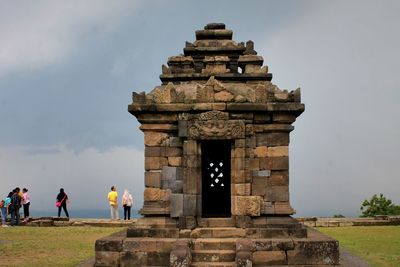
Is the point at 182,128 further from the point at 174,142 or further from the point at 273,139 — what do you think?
the point at 273,139

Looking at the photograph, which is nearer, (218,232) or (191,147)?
(218,232)

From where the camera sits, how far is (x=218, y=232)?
11.1m

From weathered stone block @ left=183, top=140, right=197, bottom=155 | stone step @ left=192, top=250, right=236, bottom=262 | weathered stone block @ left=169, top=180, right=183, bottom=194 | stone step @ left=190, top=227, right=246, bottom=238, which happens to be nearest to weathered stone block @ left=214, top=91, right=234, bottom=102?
weathered stone block @ left=183, top=140, right=197, bottom=155

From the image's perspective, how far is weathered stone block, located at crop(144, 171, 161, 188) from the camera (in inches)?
450

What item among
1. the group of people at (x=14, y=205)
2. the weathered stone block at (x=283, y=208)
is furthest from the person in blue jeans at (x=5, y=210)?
the weathered stone block at (x=283, y=208)

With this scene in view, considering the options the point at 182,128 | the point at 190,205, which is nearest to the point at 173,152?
the point at 182,128

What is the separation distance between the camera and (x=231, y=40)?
1335 cm

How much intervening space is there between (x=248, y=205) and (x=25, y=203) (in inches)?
617

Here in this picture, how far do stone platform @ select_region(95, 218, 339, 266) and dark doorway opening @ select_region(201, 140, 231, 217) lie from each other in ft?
12.6

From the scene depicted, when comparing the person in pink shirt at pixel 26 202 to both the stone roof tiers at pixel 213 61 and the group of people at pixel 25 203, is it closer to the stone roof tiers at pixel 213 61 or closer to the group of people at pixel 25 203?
the group of people at pixel 25 203

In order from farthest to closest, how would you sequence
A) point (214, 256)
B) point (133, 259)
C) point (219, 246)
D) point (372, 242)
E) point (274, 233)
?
1. point (372, 242)
2. point (274, 233)
3. point (219, 246)
4. point (133, 259)
5. point (214, 256)

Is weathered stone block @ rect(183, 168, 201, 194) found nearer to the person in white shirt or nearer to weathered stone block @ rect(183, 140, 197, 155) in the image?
weathered stone block @ rect(183, 140, 197, 155)

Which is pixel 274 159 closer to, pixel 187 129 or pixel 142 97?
pixel 187 129

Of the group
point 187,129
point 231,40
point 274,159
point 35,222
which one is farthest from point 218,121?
point 35,222
